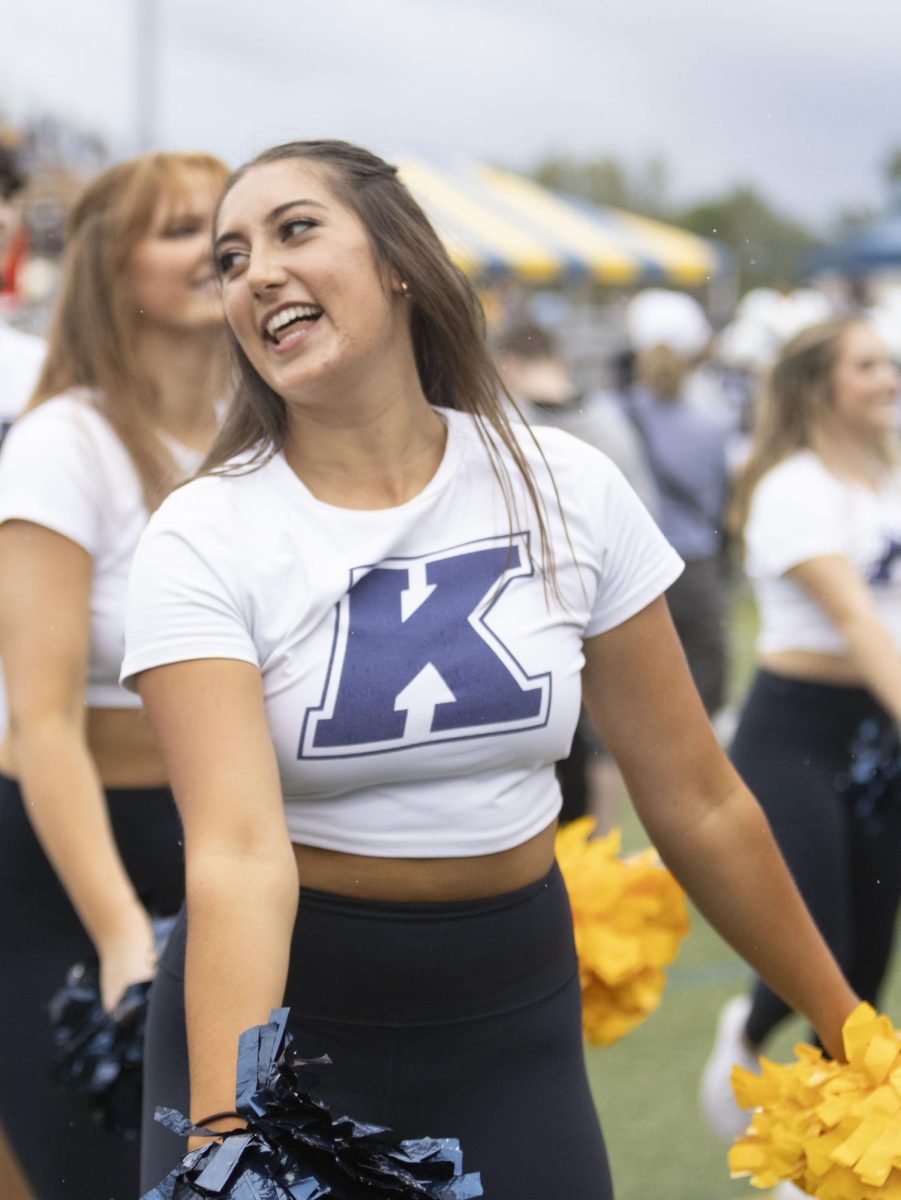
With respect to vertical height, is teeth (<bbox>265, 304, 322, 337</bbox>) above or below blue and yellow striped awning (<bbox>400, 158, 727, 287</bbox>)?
above

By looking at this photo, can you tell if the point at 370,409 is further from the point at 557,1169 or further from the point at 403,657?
the point at 557,1169

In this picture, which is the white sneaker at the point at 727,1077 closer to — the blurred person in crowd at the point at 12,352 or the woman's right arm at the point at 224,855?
the blurred person in crowd at the point at 12,352

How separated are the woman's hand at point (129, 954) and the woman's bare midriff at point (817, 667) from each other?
1.80 m

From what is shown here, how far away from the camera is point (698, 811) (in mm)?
1897

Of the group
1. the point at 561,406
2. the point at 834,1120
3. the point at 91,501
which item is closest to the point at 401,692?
the point at 834,1120

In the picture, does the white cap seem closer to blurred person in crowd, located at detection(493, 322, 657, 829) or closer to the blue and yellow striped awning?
blurred person in crowd, located at detection(493, 322, 657, 829)

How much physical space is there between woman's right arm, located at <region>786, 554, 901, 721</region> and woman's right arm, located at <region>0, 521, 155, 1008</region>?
1686mm

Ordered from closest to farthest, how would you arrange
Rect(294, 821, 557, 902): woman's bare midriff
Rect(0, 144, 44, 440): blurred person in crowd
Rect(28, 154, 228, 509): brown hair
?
Rect(294, 821, 557, 902): woman's bare midriff
Rect(28, 154, 228, 509): brown hair
Rect(0, 144, 44, 440): blurred person in crowd

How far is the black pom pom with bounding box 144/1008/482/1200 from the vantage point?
132 cm

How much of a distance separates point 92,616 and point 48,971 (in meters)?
0.50

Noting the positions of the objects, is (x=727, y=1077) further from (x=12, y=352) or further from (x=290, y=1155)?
(x=290, y=1155)

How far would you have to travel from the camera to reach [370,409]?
1811 mm

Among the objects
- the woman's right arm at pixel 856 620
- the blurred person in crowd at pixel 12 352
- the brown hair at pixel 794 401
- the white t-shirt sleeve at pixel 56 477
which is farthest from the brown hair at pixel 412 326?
the brown hair at pixel 794 401

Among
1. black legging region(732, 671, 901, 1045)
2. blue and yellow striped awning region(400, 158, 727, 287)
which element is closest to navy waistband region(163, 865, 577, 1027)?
black legging region(732, 671, 901, 1045)
